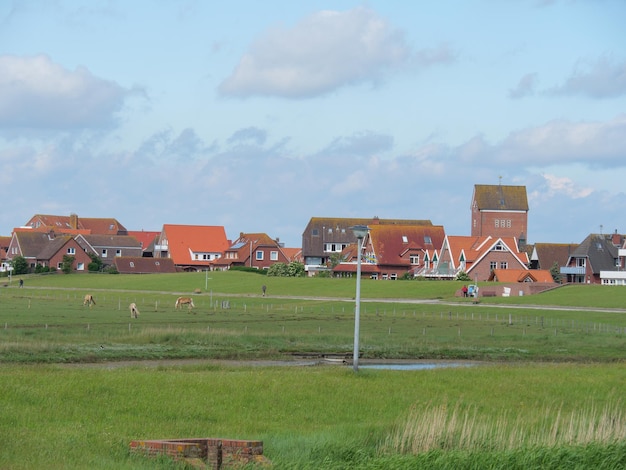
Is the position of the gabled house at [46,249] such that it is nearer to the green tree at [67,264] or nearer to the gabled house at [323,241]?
the green tree at [67,264]

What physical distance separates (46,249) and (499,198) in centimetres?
6810

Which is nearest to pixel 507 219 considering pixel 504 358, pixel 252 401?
pixel 504 358

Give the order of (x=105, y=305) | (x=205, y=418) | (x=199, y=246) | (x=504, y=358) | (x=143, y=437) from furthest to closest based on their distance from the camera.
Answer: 1. (x=199, y=246)
2. (x=105, y=305)
3. (x=504, y=358)
4. (x=205, y=418)
5. (x=143, y=437)

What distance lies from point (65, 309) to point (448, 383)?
46.6 meters

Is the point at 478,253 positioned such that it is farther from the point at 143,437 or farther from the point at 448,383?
the point at 143,437

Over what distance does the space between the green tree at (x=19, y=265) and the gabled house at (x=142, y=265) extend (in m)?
13.2

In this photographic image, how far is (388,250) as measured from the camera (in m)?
140

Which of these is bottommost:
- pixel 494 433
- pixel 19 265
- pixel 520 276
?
pixel 494 433

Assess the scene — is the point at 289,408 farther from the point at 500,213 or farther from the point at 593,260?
the point at 500,213

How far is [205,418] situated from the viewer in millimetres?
23484

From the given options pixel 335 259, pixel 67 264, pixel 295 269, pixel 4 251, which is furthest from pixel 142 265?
pixel 4 251

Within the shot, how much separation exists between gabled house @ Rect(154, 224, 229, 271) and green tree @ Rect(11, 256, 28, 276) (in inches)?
896

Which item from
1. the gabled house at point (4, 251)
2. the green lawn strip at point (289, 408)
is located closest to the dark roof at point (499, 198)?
the gabled house at point (4, 251)

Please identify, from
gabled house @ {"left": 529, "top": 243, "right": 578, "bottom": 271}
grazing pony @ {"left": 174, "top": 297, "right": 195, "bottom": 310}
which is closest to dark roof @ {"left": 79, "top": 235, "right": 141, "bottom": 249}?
gabled house @ {"left": 529, "top": 243, "right": 578, "bottom": 271}
